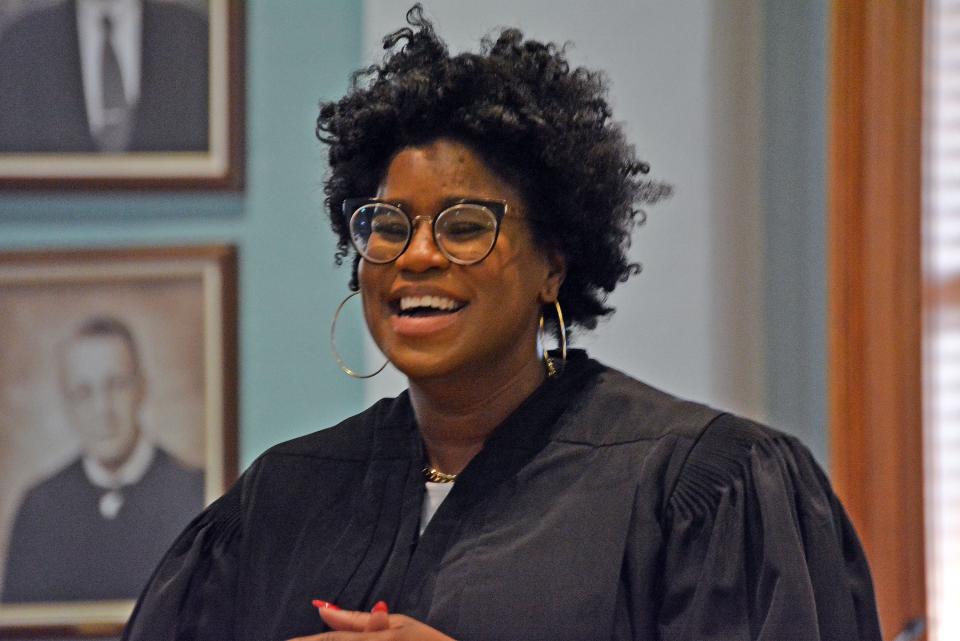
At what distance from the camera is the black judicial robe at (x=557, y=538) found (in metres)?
1.31

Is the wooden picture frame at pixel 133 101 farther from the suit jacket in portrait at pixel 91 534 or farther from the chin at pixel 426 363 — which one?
the chin at pixel 426 363

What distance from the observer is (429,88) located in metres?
1.49

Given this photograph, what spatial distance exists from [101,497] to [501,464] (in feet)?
3.88

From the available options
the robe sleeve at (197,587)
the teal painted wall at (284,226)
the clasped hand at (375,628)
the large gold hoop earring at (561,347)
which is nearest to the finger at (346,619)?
the clasped hand at (375,628)

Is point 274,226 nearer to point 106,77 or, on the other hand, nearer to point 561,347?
point 106,77

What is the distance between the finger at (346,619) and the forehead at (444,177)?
507 millimetres

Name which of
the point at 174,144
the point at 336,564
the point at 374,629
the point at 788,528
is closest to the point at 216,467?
the point at 174,144

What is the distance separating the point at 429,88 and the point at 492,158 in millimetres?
125

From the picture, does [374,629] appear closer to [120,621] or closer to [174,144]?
[120,621]

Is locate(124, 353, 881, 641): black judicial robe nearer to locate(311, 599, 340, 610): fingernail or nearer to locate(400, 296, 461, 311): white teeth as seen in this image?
locate(311, 599, 340, 610): fingernail

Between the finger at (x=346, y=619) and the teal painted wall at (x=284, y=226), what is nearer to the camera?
the finger at (x=346, y=619)

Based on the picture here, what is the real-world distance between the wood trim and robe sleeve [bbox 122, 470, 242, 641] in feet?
3.73

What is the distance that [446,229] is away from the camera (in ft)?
4.64

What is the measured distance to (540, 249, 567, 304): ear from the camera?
5.05 ft
